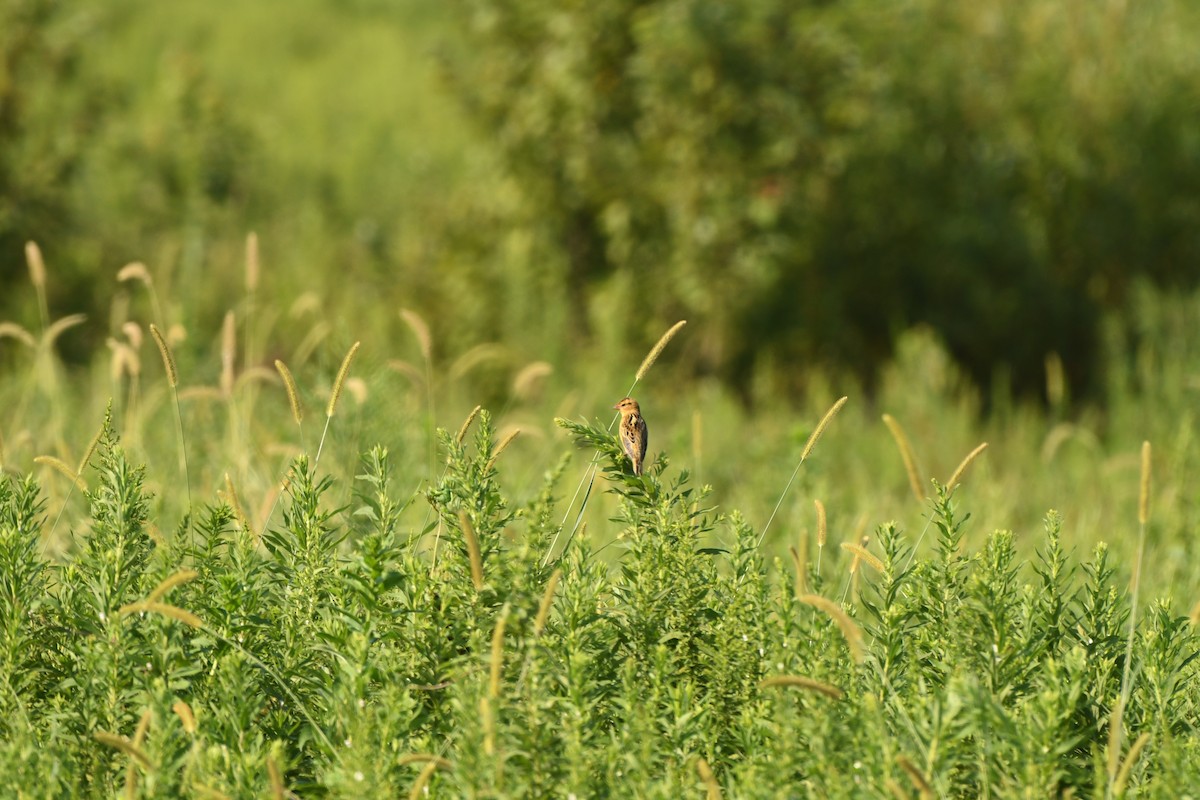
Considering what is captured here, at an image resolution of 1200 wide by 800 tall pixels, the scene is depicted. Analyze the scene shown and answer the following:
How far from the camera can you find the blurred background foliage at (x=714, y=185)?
8062mm

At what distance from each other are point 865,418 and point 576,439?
6.61 m

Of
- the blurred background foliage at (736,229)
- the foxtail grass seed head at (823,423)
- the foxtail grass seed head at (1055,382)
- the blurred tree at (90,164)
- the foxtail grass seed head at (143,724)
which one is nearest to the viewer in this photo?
the foxtail grass seed head at (143,724)

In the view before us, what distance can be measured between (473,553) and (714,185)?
20.5 ft

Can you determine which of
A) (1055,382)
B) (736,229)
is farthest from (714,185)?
(1055,382)

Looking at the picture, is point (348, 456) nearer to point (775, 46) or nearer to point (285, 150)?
point (775, 46)

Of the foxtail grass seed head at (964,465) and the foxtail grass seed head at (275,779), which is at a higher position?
the foxtail grass seed head at (964,465)

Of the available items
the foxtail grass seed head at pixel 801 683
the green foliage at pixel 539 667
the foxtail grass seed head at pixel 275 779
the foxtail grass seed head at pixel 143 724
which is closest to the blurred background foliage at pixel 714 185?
the green foliage at pixel 539 667

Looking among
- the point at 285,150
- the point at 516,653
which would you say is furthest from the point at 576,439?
the point at 285,150

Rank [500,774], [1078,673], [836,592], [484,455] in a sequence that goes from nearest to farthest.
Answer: [500,774]
[1078,673]
[484,455]
[836,592]

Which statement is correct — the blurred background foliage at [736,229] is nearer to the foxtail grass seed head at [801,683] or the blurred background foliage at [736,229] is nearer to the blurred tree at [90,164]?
the blurred tree at [90,164]

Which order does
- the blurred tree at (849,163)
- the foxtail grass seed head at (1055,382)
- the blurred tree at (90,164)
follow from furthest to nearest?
the blurred tree at (849,163)
the blurred tree at (90,164)
the foxtail grass seed head at (1055,382)

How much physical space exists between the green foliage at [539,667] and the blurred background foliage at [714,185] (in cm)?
452

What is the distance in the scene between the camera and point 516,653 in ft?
7.04

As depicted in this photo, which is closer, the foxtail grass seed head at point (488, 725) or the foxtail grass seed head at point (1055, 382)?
the foxtail grass seed head at point (488, 725)
